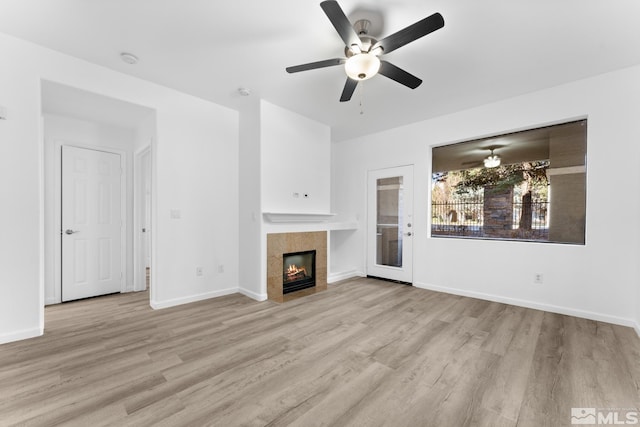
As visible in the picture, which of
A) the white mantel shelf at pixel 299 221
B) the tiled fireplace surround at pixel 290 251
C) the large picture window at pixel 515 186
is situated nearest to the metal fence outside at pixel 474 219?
the large picture window at pixel 515 186

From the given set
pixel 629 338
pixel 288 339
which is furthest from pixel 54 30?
pixel 629 338

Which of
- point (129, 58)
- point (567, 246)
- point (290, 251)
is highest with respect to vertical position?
point (129, 58)

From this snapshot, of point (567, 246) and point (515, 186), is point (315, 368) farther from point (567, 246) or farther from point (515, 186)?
point (515, 186)

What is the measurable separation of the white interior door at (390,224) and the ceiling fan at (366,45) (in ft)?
7.71

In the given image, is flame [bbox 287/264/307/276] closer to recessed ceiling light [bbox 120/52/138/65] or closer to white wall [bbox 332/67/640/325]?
white wall [bbox 332/67/640/325]

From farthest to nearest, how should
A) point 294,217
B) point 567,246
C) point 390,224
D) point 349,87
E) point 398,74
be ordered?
point 390,224 → point 294,217 → point 567,246 → point 349,87 → point 398,74

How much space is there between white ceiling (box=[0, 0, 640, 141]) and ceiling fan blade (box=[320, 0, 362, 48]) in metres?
0.23

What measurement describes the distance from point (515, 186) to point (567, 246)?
3.10ft

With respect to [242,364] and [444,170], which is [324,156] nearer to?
[444,170]

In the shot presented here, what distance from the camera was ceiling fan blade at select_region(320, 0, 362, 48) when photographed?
1.70 meters

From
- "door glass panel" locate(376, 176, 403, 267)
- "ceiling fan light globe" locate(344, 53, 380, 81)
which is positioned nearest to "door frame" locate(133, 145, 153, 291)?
"ceiling fan light globe" locate(344, 53, 380, 81)

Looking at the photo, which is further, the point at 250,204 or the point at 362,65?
the point at 250,204

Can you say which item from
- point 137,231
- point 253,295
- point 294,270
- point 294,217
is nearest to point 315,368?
point 253,295

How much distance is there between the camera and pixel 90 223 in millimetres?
3814
